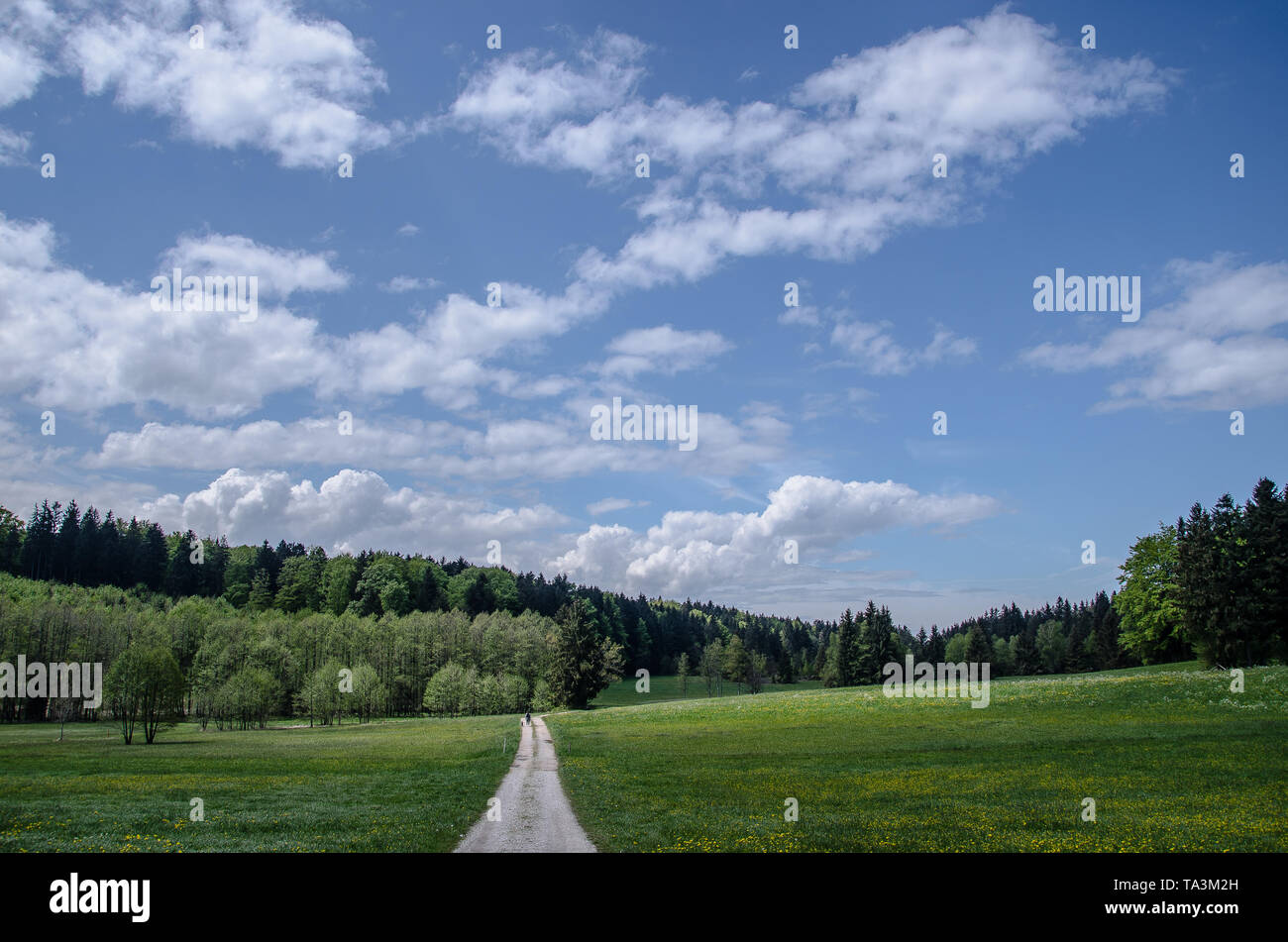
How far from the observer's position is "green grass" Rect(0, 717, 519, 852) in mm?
18234

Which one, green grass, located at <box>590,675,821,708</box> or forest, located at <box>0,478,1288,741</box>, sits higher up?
forest, located at <box>0,478,1288,741</box>

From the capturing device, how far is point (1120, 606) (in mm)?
85125

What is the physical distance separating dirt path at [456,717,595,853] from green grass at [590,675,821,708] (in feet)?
337

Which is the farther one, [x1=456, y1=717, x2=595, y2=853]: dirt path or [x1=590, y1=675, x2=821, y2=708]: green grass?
[x1=590, y1=675, x2=821, y2=708]: green grass

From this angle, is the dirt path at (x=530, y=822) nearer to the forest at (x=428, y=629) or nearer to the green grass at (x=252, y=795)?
the green grass at (x=252, y=795)

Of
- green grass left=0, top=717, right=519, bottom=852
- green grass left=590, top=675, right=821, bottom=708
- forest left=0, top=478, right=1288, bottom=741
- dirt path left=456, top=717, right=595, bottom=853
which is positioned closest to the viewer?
dirt path left=456, top=717, right=595, bottom=853

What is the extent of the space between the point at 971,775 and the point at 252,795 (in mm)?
28897

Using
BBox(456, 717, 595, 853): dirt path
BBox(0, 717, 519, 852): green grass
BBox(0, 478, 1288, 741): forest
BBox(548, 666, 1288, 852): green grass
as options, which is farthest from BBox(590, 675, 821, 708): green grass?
BBox(456, 717, 595, 853): dirt path

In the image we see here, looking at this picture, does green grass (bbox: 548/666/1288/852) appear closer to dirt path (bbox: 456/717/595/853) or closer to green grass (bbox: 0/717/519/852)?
dirt path (bbox: 456/717/595/853)
